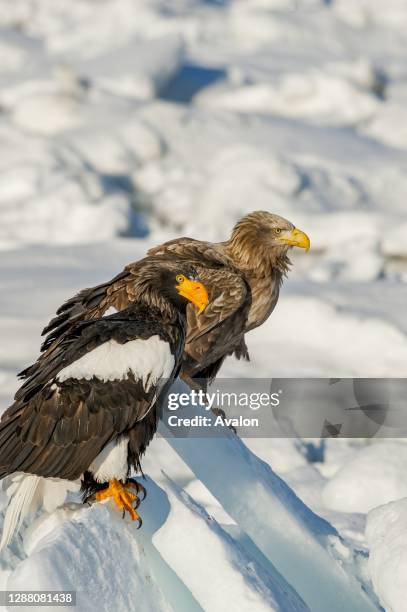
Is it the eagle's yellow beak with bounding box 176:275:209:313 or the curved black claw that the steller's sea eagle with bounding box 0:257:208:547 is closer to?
the curved black claw

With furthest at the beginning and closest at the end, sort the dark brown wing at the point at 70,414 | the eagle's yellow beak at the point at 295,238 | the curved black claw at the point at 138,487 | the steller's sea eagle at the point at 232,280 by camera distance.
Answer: the eagle's yellow beak at the point at 295,238 → the steller's sea eagle at the point at 232,280 → the curved black claw at the point at 138,487 → the dark brown wing at the point at 70,414

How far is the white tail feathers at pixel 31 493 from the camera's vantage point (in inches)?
137

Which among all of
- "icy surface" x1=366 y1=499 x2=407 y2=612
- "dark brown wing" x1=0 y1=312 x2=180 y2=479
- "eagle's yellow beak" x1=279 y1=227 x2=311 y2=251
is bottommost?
"icy surface" x1=366 y1=499 x2=407 y2=612

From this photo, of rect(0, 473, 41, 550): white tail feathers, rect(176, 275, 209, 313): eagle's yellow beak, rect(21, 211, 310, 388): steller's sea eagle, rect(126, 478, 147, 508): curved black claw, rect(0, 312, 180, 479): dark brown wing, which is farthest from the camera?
rect(21, 211, 310, 388): steller's sea eagle

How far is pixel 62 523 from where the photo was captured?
129 inches

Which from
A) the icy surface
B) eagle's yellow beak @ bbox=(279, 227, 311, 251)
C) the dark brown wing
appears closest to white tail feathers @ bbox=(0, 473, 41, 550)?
the dark brown wing

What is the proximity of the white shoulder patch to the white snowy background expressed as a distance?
1.35 feet

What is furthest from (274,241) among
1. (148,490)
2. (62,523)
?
(62,523)

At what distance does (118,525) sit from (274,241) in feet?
7.58

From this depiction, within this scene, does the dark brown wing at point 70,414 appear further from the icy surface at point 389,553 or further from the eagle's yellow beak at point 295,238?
the eagle's yellow beak at point 295,238

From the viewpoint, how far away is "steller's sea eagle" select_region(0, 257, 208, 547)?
11.7ft

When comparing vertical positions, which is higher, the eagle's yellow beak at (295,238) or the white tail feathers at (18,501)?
the eagle's yellow beak at (295,238)

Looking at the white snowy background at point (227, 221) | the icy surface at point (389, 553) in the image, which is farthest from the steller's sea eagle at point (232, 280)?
the icy surface at point (389, 553)

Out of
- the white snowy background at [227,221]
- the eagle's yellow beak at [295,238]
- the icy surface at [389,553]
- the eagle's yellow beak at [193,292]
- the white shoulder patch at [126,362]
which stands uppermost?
the eagle's yellow beak at [193,292]
